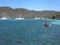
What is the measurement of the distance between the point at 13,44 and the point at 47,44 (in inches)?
169

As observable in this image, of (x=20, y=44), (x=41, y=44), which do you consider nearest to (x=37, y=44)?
(x=41, y=44)

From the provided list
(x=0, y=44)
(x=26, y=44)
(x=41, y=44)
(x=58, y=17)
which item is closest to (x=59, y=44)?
(x=41, y=44)

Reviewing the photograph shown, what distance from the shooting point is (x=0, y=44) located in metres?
23.3

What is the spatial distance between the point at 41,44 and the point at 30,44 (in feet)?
4.57

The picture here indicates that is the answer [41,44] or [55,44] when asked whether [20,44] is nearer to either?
[41,44]

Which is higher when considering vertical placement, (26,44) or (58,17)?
(26,44)

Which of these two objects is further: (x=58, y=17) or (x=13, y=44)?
(x=58, y=17)

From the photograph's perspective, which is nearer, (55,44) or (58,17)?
(55,44)

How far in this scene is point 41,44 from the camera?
23.9 metres

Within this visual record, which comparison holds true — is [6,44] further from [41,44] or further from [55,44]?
[55,44]

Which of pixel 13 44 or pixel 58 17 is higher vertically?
pixel 13 44

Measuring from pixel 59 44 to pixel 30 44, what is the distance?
145 inches

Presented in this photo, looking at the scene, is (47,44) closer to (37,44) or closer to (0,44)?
(37,44)

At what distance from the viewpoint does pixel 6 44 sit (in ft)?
77.4
